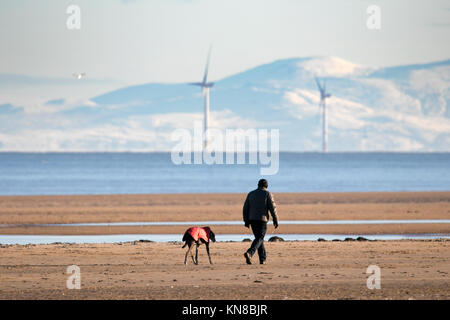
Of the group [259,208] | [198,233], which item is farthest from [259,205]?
[198,233]

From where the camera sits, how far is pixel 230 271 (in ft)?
70.9

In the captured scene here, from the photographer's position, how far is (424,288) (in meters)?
18.5

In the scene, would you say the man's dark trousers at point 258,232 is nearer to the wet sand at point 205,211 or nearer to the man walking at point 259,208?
the man walking at point 259,208

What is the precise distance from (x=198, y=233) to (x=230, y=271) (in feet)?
4.82

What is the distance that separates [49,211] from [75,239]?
17.2m

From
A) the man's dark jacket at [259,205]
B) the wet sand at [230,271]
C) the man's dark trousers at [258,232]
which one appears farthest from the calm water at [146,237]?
the man's dark jacket at [259,205]

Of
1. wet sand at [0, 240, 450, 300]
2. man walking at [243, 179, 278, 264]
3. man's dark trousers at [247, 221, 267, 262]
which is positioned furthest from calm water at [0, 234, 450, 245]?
man walking at [243, 179, 278, 264]

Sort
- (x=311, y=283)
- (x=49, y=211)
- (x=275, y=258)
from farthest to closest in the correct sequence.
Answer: (x=49, y=211) → (x=275, y=258) → (x=311, y=283)

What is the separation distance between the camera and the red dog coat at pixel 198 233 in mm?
22438

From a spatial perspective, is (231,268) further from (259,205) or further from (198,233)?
(259,205)

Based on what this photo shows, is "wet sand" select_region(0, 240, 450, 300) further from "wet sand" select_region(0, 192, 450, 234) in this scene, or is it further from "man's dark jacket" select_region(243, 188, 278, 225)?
"wet sand" select_region(0, 192, 450, 234)
